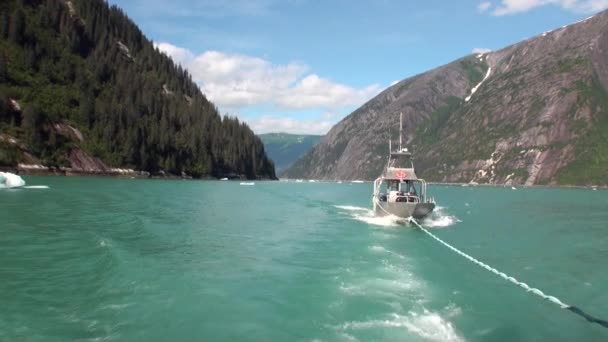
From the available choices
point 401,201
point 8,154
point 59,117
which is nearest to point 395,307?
point 401,201

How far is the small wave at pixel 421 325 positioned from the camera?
17.8 meters

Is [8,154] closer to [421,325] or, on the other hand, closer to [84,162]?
[84,162]

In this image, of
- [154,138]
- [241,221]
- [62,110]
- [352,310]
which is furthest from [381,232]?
[154,138]

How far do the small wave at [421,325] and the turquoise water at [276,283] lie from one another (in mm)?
76

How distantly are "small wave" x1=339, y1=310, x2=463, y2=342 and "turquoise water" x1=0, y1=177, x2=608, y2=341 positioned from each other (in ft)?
0.25

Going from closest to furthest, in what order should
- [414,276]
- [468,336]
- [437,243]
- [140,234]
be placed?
[468,336], [414,276], [140,234], [437,243]

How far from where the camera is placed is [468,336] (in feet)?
58.3

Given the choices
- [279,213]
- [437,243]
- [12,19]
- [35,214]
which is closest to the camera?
[437,243]

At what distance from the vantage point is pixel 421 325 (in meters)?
18.8

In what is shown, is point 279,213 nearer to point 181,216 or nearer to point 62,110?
point 181,216

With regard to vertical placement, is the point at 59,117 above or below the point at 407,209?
above

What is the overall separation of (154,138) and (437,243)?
165182mm

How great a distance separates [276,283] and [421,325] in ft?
26.2

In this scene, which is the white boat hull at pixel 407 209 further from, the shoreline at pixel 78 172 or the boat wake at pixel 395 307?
the shoreline at pixel 78 172
